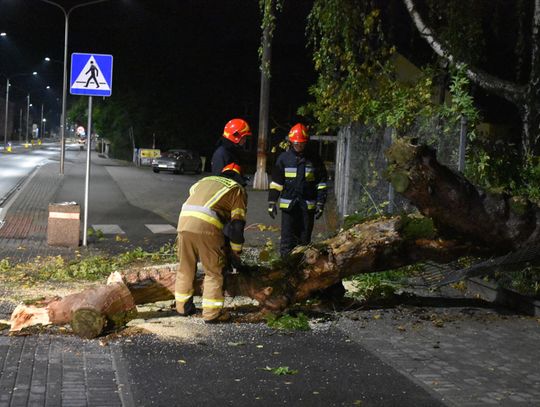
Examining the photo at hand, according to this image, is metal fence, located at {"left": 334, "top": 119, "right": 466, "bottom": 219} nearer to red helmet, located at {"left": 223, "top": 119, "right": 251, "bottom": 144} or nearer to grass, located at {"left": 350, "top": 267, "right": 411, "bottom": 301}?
grass, located at {"left": 350, "top": 267, "right": 411, "bottom": 301}

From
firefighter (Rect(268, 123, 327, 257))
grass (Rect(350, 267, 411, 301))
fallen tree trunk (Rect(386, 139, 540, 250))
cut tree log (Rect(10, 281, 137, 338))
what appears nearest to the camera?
cut tree log (Rect(10, 281, 137, 338))

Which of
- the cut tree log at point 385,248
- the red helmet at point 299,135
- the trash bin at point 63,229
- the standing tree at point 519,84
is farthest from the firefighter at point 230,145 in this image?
the trash bin at point 63,229

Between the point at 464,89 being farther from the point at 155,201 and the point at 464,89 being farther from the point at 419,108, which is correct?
the point at 155,201

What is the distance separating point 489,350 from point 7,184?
21.2m

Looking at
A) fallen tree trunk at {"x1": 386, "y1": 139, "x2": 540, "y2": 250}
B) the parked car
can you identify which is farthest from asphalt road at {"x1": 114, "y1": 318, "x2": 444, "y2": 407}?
the parked car

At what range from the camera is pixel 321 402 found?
484cm

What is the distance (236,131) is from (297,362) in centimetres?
244

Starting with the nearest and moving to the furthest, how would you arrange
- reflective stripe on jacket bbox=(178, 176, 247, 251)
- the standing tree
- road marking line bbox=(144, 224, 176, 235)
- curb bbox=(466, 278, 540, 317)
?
1. reflective stripe on jacket bbox=(178, 176, 247, 251)
2. curb bbox=(466, 278, 540, 317)
3. the standing tree
4. road marking line bbox=(144, 224, 176, 235)

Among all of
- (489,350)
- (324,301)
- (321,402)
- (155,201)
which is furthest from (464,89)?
(155,201)

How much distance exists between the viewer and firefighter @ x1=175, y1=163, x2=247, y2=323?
671cm

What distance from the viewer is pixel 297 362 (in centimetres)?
574

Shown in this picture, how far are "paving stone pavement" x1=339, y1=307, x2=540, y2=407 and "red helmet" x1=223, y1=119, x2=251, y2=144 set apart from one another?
2062mm

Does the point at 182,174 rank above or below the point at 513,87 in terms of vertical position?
below

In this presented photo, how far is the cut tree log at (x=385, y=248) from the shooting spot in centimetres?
633
